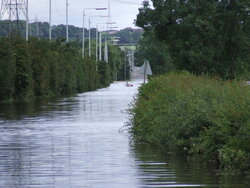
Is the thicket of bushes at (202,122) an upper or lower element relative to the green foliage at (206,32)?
lower

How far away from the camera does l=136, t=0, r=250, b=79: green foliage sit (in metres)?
42.9

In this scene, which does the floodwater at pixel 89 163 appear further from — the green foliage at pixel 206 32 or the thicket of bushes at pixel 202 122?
the green foliage at pixel 206 32

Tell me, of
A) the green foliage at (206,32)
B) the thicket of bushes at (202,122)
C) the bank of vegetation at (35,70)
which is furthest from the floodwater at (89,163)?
the bank of vegetation at (35,70)

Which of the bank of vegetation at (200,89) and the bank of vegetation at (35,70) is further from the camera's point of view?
the bank of vegetation at (35,70)

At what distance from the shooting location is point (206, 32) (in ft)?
141

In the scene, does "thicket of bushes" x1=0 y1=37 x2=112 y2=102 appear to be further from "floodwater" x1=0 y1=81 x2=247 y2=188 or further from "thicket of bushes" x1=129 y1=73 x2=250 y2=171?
"thicket of bushes" x1=129 y1=73 x2=250 y2=171

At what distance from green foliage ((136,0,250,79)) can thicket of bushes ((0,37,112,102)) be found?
11276mm

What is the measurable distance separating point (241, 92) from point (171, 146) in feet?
6.31

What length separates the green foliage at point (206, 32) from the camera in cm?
4294

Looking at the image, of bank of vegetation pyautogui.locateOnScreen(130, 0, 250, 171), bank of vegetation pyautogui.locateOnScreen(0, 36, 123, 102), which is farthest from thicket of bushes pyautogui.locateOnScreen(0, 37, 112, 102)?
bank of vegetation pyautogui.locateOnScreen(130, 0, 250, 171)

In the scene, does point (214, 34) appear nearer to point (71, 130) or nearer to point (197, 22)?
point (197, 22)

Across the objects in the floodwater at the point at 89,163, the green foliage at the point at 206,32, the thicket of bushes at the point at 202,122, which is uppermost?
the green foliage at the point at 206,32

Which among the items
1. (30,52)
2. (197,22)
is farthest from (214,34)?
(30,52)

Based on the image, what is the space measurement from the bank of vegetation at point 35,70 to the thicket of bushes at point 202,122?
103ft
